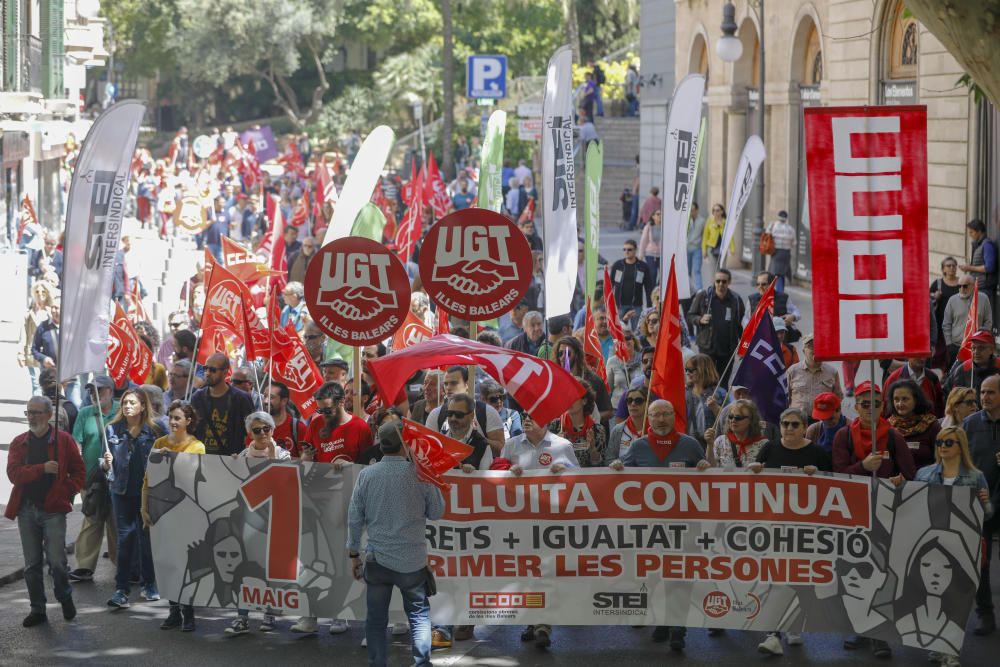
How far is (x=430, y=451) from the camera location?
8391 millimetres

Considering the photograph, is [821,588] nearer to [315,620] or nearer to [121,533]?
[315,620]

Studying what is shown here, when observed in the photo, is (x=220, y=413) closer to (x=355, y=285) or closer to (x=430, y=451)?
(x=355, y=285)

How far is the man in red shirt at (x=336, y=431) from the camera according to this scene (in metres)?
10.0

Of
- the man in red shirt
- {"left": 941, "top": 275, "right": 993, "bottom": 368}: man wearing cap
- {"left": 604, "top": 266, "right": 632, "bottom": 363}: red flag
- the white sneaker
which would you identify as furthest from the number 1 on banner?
{"left": 941, "top": 275, "right": 993, "bottom": 368}: man wearing cap

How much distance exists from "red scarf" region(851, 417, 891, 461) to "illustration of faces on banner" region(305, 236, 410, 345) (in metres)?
2.98

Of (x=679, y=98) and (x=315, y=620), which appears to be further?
(x=679, y=98)

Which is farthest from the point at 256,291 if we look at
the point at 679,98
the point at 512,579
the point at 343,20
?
the point at 343,20

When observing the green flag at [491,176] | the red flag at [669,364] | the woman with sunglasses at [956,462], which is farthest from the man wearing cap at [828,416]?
the green flag at [491,176]

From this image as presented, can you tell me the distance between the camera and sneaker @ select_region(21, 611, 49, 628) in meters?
9.65

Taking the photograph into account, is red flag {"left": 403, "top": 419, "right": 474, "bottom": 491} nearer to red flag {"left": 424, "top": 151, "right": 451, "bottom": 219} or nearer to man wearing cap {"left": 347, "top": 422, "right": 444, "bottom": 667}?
man wearing cap {"left": 347, "top": 422, "right": 444, "bottom": 667}

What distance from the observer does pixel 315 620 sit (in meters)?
9.42

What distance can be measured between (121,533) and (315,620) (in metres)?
1.58

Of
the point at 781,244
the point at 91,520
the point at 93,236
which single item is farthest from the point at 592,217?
the point at 781,244

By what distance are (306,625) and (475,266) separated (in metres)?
2.61
